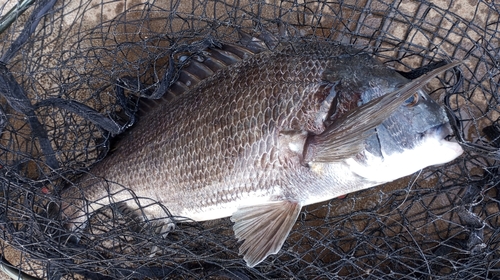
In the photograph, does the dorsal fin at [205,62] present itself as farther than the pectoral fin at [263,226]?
Yes

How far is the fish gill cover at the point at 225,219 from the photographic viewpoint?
220 cm

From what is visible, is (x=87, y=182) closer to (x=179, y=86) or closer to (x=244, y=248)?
(x=179, y=86)

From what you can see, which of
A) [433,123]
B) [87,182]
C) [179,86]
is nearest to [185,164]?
[179,86]

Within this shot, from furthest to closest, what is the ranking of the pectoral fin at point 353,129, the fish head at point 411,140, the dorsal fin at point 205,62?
the dorsal fin at point 205,62, the fish head at point 411,140, the pectoral fin at point 353,129

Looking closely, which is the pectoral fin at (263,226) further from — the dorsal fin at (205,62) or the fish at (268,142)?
the dorsal fin at (205,62)

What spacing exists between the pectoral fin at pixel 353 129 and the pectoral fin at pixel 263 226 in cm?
30

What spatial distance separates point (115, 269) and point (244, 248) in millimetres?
795

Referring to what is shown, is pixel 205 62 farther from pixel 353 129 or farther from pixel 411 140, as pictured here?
pixel 411 140

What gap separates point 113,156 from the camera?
90.1 inches

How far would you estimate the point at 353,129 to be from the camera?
1677 millimetres

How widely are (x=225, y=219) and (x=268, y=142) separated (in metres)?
0.84

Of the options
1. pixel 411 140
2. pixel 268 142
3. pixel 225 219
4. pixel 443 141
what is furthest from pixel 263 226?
pixel 443 141

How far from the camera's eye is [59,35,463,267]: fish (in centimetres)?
177

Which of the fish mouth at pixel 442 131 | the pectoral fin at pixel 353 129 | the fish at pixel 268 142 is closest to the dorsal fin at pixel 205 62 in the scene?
the fish at pixel 268 142
